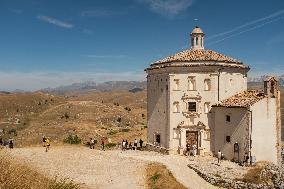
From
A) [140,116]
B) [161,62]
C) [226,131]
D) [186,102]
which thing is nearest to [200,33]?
[161,62]

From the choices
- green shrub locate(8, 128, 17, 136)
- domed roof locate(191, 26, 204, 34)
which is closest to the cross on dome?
domed roof locate(191, 26, 204, 34)

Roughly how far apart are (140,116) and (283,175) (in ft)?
242

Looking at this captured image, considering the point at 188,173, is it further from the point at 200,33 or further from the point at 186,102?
the point at 200,33

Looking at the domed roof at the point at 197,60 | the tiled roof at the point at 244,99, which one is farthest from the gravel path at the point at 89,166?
the domed roof at the point at 197,60

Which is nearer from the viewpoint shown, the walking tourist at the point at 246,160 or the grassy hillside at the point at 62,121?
the walking tourist at the point at 246,160

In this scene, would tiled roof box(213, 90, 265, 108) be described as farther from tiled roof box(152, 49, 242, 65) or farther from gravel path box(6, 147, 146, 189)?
gravel path box(6, 147, 146, 189)

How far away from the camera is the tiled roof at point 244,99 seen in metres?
31.7

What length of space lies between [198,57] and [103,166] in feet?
43.9

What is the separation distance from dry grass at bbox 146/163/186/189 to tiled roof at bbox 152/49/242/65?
34.7ft

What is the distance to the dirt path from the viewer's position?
26500mm

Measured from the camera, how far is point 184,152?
114 feet

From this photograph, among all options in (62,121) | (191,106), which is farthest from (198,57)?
(62,121)

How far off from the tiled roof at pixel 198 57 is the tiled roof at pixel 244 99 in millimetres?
3339

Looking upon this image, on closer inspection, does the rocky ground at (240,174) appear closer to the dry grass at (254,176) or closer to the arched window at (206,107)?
the dry grass at (254,176)
